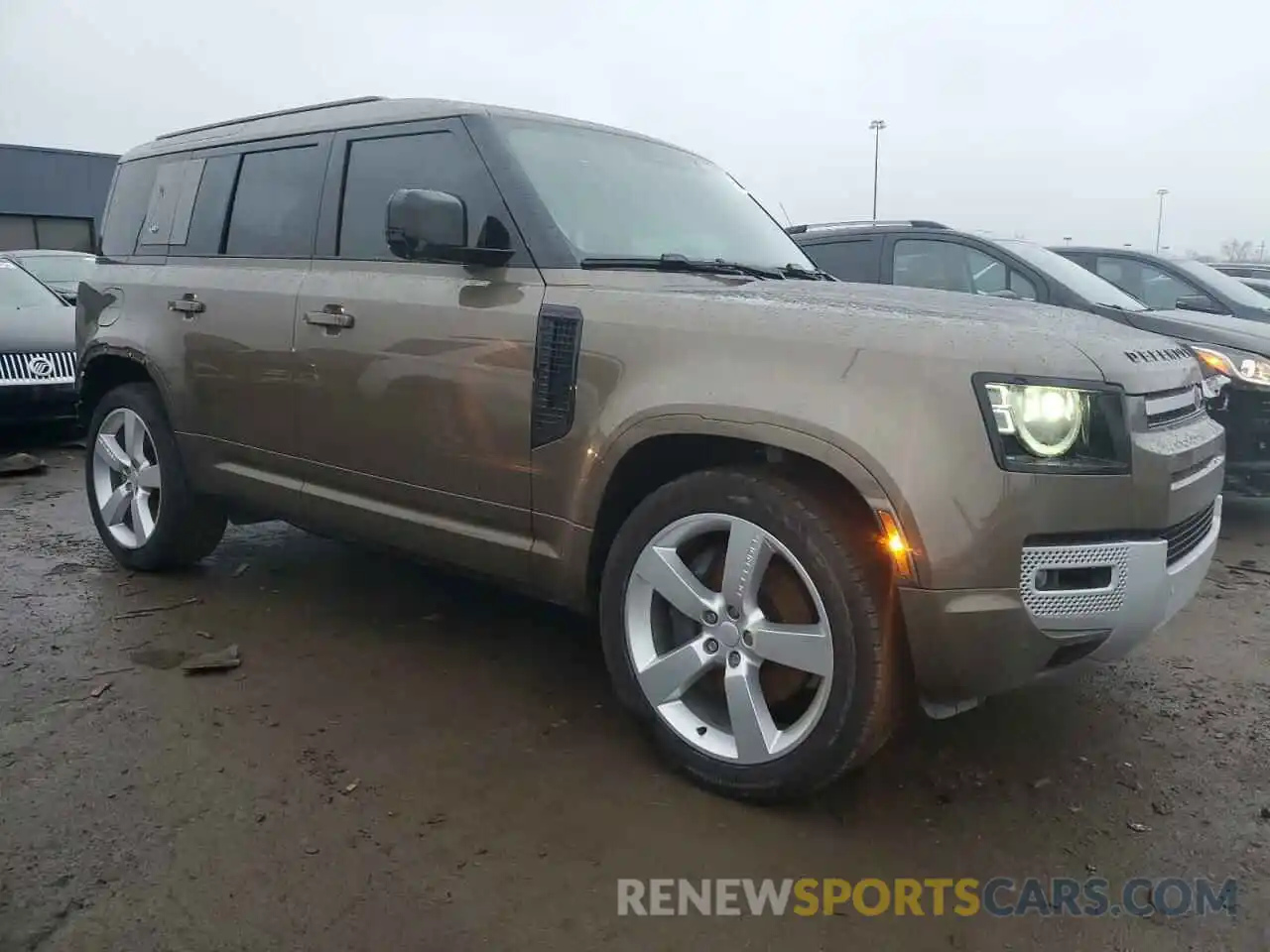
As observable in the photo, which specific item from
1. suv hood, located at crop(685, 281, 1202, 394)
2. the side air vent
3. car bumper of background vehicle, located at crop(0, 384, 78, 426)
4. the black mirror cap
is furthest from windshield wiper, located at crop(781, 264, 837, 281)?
car bumper of background vehicle, located at crop(0, 384, 78, 426)

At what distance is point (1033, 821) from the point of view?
2590 millimetres

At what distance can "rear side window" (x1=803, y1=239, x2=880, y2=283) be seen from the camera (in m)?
6.85

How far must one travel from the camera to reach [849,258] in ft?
22.9

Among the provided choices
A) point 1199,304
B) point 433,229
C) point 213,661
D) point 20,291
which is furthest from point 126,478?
point 1199,304

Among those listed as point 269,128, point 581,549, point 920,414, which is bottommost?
point 581,549

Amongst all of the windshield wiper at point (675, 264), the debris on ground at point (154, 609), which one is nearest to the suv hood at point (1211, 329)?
the windshield wiper at point (675, 264)

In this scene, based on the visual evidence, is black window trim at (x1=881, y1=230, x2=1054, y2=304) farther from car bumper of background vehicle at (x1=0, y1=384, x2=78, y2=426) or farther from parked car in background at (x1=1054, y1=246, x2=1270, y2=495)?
car bumper of background vehicle at (x1=0, y1=384, x2=78, y2=426)

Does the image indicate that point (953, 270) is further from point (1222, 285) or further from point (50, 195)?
point (50, 195)

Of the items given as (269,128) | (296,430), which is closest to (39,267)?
(269,128)

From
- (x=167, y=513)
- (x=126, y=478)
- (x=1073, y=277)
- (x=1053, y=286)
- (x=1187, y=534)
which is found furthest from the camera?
(x=1073, y=277)

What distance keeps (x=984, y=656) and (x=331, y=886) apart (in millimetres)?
1571

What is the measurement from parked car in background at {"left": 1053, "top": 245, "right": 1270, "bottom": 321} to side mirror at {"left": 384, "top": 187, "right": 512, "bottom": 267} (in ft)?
19.5

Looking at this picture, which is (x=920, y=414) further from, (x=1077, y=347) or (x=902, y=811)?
(x=902, y=811)

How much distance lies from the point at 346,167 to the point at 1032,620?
282 cm
